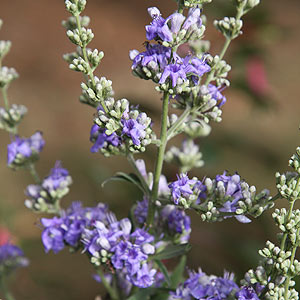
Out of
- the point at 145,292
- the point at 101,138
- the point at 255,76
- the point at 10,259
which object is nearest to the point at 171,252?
the point at 145,292

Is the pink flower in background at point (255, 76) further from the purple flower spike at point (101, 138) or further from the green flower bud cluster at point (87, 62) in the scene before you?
the green flower bud cluster at point (87, 62)

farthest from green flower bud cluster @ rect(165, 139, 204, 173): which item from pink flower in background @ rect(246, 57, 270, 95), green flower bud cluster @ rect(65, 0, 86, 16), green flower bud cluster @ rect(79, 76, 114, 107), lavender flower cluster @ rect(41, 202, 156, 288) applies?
pink flower in background @ rect(246, 57, 270, 95)

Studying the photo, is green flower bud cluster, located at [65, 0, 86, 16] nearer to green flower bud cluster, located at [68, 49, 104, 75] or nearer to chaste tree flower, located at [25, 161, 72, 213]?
green flower bud cluster, located at [68, 49, 104, 75]

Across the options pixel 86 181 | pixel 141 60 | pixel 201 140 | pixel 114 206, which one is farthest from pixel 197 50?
pixel 86 181

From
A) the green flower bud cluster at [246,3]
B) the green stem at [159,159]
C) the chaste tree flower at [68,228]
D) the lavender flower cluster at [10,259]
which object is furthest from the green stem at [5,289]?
the green flower bud cluster at [246,3]

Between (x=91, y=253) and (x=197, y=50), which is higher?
(x=197, y=50)

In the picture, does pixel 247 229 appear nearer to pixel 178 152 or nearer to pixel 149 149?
pixel 149 149

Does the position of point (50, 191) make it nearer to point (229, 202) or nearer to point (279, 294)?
point (229, 202)
